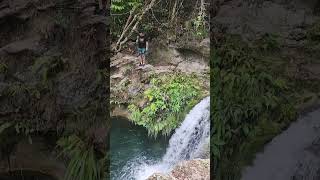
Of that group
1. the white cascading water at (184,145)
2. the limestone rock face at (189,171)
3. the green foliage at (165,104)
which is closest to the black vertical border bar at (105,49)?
the green foliage at (165,104)

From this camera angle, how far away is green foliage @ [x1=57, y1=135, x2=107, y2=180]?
3.30 meters

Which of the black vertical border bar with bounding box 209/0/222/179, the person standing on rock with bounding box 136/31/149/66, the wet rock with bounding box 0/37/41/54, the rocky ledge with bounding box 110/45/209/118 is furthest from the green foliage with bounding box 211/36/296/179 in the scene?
the wet rock with bounding box 0/37/41/54

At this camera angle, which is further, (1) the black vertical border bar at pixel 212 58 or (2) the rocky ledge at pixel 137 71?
(2) the rocky ledge at pixel 137 71

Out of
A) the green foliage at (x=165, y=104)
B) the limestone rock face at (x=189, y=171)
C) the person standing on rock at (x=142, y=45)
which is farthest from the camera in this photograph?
the person standing on rock at (x=142, y=45)

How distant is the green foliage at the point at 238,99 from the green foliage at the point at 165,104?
0.67 feet

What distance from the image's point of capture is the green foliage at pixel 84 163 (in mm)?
3301

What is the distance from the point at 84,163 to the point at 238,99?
4.06 ft

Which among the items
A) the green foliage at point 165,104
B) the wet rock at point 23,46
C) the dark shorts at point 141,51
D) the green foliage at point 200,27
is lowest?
the green foliage at point 165,104

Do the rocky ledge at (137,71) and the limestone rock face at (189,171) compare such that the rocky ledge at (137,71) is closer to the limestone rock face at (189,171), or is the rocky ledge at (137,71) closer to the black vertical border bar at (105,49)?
the black vertical border bar at (105,49)

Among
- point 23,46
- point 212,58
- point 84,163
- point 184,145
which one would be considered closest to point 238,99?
point 212,58

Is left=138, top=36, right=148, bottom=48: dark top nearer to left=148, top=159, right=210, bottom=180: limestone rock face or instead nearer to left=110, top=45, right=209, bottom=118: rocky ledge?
left=110, top=45, right=209, bottom=118: rocky ledge

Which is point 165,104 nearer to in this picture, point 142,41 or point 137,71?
point 137,71

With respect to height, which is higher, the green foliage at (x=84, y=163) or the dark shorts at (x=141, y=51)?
the dark shorts at (x=141, y=51)

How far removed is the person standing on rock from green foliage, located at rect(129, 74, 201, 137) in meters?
0.20
